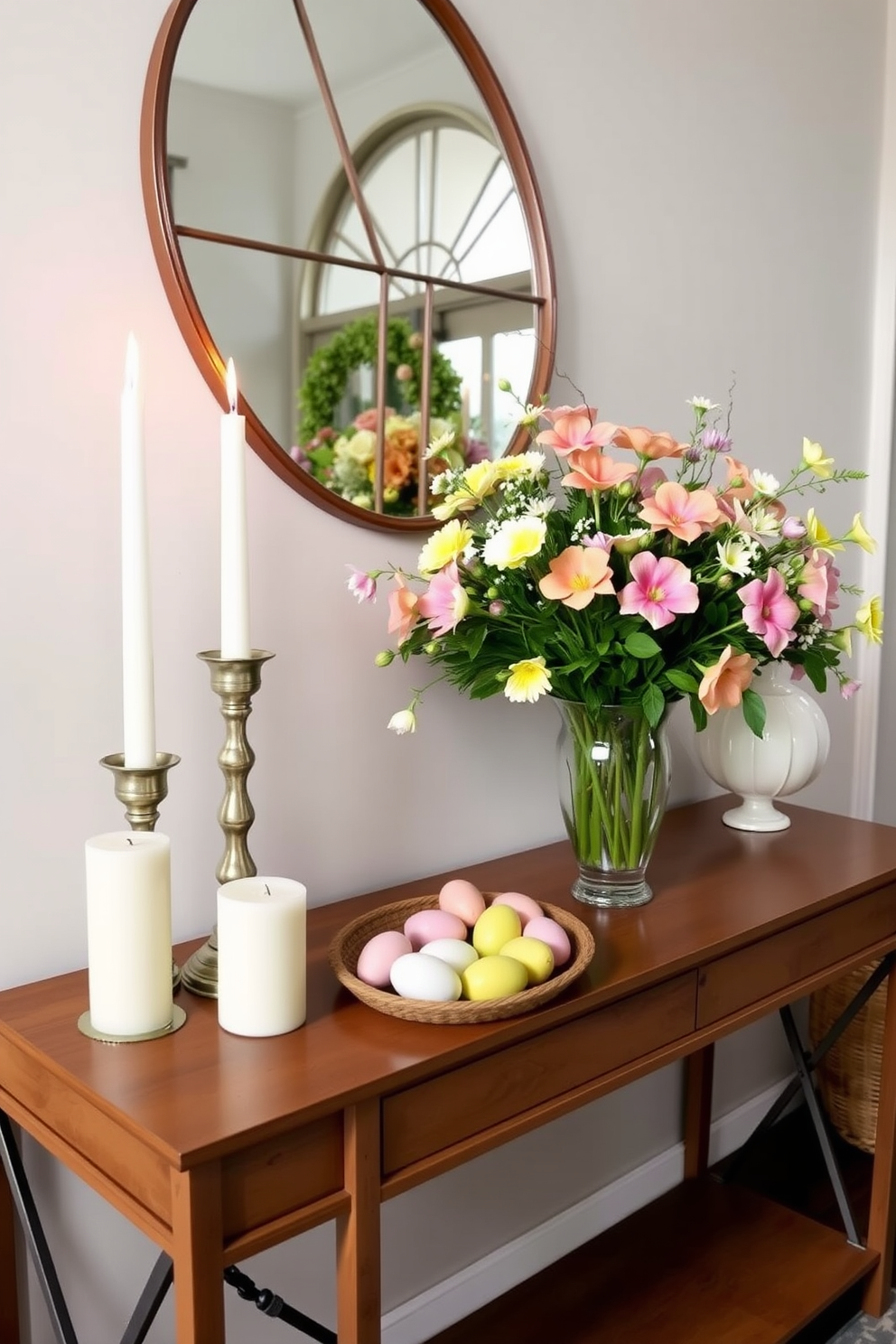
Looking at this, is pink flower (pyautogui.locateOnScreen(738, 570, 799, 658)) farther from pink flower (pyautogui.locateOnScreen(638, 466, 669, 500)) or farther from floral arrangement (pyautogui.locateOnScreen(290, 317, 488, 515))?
floral arrangement (pyautogui.locateOnScreen(290, 317, 488, 515))

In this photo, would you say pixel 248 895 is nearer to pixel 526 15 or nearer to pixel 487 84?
pixel 487 84

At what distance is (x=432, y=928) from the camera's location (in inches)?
46.1

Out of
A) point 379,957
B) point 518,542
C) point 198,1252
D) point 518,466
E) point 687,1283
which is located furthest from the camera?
point 687,1283

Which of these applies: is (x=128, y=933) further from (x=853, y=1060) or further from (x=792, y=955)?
(x=853, y=1060)

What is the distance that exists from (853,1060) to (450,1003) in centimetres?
137

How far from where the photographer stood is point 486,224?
1538mm

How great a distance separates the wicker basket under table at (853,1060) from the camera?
207 cm

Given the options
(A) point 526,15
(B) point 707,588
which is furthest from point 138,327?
(A) point 526,15

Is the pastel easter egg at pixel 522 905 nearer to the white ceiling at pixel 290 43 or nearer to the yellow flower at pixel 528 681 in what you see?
the yellow flower at pixel 528 681

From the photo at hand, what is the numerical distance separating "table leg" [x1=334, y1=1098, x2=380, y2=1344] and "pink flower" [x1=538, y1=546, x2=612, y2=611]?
0.54 meters

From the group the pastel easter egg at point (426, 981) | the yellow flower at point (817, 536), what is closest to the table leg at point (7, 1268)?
the pastel easter egg at point (426, 981)

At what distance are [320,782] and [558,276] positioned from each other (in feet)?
2.67

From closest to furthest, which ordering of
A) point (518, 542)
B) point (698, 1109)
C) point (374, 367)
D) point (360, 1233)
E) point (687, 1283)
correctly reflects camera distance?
point (360, 1233)
point (518, 542)
point (374, 367)
point (687, 1283)
point (698, 1109)

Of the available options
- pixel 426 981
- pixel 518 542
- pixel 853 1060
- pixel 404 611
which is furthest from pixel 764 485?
pixel 853 1060
